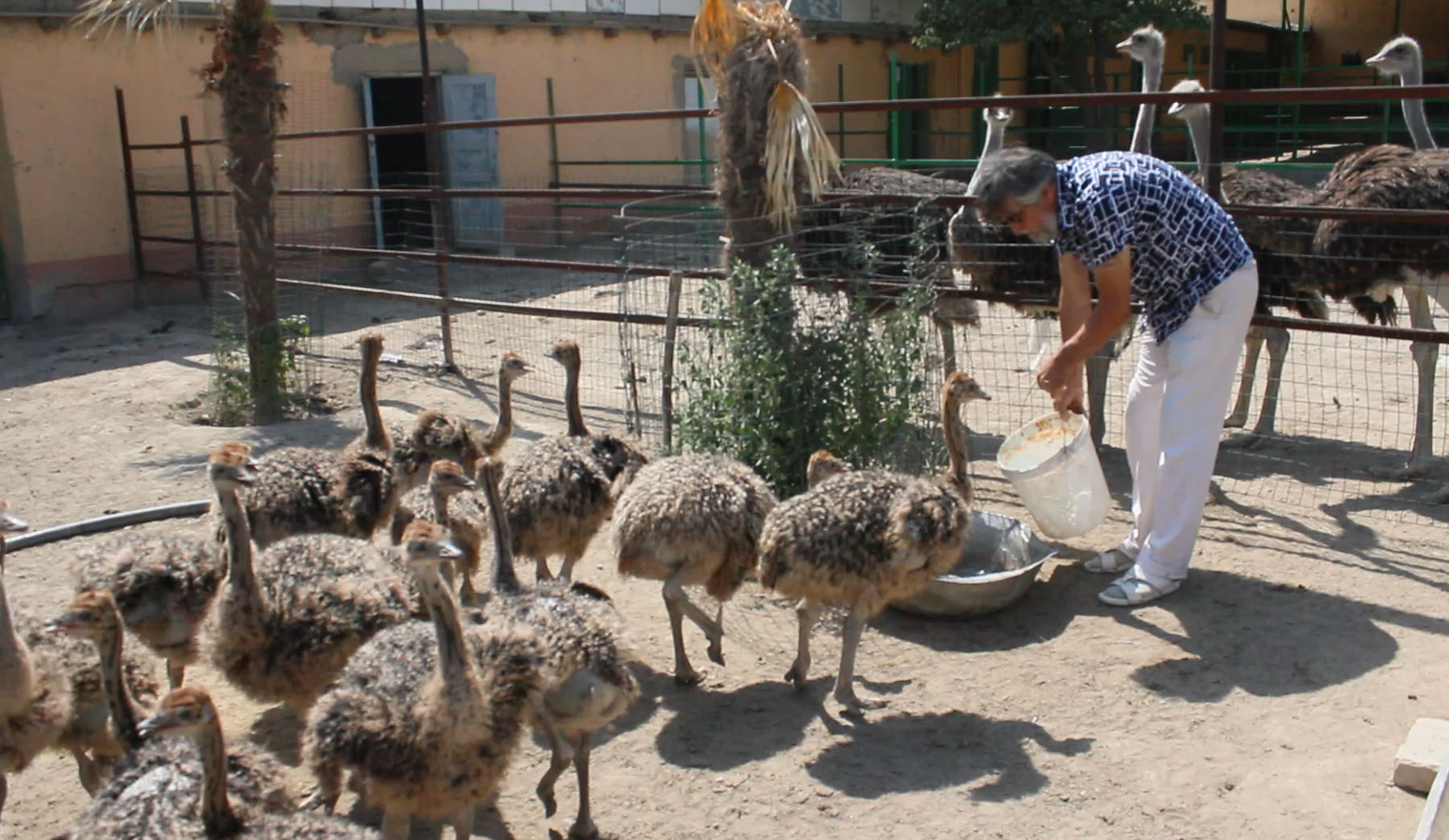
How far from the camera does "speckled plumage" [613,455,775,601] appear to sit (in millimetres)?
4824

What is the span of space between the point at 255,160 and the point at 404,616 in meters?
5.88

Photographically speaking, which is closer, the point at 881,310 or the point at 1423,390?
the point at 881,310

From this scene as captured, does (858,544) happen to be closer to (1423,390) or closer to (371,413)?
(371,413)

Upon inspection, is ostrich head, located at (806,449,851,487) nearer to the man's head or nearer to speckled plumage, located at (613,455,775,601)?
speckled plumage, located at (613,455,775,601)

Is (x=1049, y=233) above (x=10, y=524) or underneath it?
above

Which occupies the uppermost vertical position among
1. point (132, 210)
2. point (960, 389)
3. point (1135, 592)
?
point (132, 210)

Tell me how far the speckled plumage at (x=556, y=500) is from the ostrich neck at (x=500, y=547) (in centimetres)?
44

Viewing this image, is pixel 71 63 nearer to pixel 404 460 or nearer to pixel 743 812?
pixel 404 460

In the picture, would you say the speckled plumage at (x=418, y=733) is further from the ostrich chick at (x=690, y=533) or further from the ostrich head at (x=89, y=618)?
the ostrich chick at (x=690, y=533)

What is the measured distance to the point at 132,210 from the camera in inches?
561

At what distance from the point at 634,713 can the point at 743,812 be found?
0.81 m

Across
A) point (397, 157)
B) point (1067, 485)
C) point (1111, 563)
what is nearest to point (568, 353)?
point (1067, 485)

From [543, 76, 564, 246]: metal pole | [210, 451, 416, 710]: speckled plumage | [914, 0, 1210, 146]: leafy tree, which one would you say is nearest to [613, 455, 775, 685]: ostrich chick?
[210, 451, 416, 710]: speckled plumage

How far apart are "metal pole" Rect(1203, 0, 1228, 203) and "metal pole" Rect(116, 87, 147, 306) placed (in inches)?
447
